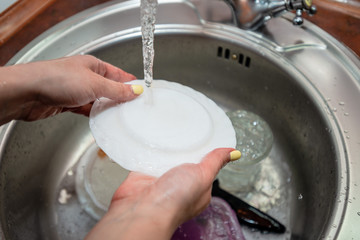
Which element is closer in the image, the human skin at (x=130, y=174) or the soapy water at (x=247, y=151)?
the human skin at (x=130, y=174)

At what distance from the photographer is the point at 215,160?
0.52m

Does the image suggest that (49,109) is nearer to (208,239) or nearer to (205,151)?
(205,151)

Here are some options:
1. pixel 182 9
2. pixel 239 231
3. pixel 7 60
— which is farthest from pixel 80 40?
pixel 239 231

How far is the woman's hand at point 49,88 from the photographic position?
0.51 m

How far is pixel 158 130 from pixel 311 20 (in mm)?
585

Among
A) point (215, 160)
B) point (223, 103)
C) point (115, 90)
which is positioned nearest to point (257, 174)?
point (223, 103)

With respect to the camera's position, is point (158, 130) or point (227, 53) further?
point (227, 53)

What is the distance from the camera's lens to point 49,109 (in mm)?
610

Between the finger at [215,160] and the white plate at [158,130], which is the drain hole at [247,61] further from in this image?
the finger at [215,160]

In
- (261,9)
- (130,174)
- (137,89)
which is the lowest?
(130,174)

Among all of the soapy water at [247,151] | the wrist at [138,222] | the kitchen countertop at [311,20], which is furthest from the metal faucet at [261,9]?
the wrist at [138,222]

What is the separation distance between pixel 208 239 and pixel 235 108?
1.37 feet

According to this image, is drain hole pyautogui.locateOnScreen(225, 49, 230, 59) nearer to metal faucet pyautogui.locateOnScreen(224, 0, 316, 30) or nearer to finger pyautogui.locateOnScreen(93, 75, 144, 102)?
metal faucet pyautogui.locateOnScreen(224, 0, 316, 30)

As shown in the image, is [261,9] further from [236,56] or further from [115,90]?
[115,90]
